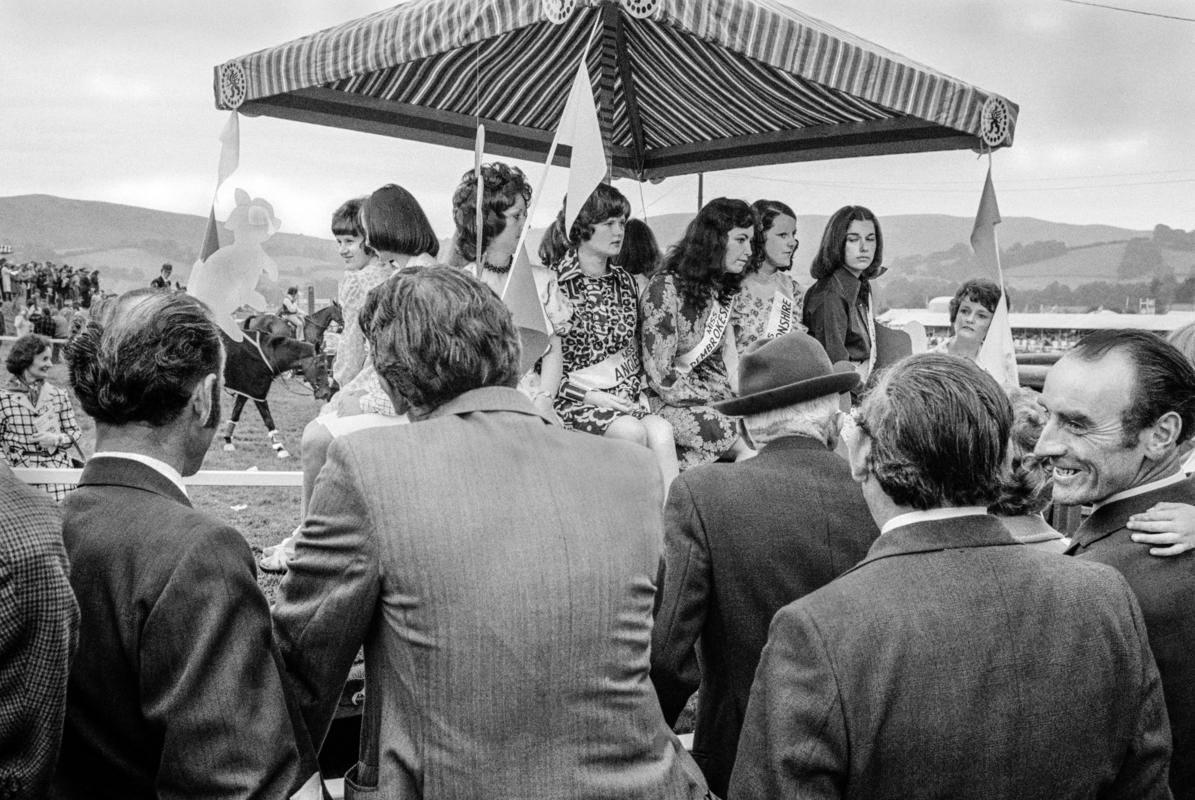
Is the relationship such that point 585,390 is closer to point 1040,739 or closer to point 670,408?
point 670,408

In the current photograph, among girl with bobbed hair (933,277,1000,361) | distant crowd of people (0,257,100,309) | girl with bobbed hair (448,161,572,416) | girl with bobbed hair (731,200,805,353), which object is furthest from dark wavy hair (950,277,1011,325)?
distant crowd of people (0,257,100,309)

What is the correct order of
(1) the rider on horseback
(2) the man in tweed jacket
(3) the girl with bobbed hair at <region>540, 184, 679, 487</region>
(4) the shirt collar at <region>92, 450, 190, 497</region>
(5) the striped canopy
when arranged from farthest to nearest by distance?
(1) the rider on horseback < (3) the girl with bobbed hair at <region>540, 184, 679, 487</region> < (5) the striped canopy < (4) the shirt collar at <region>92, 450, 190, 497</region> < (2) the man in tweed jacket

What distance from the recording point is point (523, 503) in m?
1.57

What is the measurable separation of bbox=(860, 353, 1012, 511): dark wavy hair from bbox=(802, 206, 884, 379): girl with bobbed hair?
3.38 metres

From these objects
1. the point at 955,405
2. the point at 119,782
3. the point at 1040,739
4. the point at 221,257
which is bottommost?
the point at 119,782

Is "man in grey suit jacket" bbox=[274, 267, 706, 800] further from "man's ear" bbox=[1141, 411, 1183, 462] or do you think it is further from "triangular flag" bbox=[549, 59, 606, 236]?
"triangular flag" bbox=[549, 59, 606, 236]

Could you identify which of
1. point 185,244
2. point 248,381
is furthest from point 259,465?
point 185,244

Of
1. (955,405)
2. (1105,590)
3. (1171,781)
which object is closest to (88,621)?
(955,405)

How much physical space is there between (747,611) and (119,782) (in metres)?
1.31

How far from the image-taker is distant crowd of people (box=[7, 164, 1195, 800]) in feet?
4.56

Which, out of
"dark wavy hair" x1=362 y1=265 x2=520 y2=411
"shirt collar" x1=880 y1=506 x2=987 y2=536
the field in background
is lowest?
the field in background

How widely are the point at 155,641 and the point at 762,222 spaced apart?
13.2 feet

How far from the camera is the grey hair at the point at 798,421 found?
226cm

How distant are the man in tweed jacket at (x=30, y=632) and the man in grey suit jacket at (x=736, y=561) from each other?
46.9 inches
